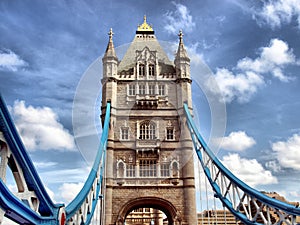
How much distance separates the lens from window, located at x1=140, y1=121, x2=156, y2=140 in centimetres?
2153

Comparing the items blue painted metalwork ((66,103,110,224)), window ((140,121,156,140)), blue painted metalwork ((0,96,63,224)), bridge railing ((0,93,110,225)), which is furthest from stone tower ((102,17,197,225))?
blue painted metalwork ((0,96,63,224))

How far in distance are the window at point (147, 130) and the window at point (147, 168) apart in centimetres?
155

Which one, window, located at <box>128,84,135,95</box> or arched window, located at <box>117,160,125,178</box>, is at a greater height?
window, located at <box>128,84,135,95</box>

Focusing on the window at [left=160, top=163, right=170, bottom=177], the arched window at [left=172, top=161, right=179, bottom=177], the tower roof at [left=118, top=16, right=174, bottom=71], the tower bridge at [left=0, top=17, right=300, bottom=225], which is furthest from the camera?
the tower roof at [left=118, top=16, right=174, bottom=71]

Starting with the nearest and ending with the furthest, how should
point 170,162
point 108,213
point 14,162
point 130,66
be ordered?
1. point 14,162
2. point 108,213
3. point 170,162
4. point 130,66

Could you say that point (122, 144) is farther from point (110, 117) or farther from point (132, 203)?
point (132, 203)

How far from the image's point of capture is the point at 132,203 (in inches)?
777

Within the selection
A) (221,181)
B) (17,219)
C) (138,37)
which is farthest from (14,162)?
(138,37)

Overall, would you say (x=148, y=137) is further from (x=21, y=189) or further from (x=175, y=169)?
(x=21, y=189)

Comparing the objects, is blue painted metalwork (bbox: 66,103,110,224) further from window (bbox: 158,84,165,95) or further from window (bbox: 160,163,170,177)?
window (bbox: 158,84,165,95)

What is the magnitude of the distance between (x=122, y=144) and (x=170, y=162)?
3.20 m

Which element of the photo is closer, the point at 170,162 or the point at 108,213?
the point at 108,213

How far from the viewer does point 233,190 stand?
49.7ft

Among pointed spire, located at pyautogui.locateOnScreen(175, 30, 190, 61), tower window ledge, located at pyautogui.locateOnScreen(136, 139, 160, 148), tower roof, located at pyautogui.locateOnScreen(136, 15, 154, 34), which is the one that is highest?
tower roof, located at pyautogui.locateOnScreen(136, 15, 154, 34)
